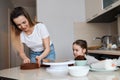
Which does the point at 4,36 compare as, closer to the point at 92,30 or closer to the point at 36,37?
the point at 92,30

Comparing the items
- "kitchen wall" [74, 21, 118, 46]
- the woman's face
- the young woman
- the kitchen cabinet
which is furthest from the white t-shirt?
"kitchen wall" [74, 21, 118, 46]

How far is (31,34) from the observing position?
154 centimetres

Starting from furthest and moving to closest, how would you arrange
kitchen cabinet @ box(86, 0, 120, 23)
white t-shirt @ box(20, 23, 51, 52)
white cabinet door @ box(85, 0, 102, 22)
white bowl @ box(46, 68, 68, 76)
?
white cabinet door @ box(85, 0, 102, 22) → kitchen cabinet @ box(86, 0, 120, 23) → white t-shirt @ box(20, 23, 51, 52) → white bowl @ box(46, 68, 68, 76)

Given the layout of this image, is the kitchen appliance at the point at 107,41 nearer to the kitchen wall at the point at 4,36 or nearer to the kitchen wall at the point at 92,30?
the kitchen wall at the point at 92,30

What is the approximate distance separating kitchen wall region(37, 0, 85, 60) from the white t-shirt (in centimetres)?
110

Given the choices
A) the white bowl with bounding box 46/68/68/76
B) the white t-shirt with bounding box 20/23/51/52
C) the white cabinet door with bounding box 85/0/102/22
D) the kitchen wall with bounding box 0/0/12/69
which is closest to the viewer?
the white bowl with bounding box 46/68/68/76

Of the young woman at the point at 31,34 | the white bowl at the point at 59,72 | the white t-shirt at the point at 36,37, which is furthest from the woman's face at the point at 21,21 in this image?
the white bowl at the point at 59,72

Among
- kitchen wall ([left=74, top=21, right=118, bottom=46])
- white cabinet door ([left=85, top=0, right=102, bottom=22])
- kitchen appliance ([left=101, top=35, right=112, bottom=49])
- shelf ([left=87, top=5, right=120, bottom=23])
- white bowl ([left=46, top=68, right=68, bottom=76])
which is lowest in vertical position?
white bowl ([left=46, top=68, right=68, bottom=76])

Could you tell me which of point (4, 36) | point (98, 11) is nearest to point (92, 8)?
point (98, 11)

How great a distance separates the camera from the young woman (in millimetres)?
1346

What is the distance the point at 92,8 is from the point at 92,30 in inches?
16.2

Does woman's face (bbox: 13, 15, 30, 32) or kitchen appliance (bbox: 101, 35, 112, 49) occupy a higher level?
woman's face (bbox: 13, 15, 30, 32)

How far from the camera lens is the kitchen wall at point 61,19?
2699 millimetres

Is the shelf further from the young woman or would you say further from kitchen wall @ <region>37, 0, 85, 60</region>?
the young woman
